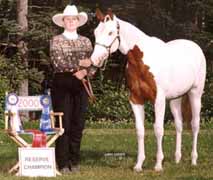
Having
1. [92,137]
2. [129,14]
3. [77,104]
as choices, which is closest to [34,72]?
[129,14]

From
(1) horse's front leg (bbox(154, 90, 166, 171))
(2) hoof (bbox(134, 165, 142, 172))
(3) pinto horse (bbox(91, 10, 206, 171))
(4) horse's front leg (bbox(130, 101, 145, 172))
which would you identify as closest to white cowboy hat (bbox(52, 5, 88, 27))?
(3) pinto horse (bbox(91, 10, 206, 171))

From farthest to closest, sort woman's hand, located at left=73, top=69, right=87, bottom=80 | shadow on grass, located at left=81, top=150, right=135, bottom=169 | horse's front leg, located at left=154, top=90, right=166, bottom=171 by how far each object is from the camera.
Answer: shadow on grass, located at left=81, top=150, right=135, bottom=169 → horse's front leg, located at left=154, top=90, right=166, bottom=171 → woman's hand, located at left=73, top=69, right=87, bottom=80

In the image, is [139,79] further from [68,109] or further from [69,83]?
[68,109]

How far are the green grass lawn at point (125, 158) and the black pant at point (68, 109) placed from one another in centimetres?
36

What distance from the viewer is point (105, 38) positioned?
30.2ft

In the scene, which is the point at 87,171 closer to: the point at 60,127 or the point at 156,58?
the point at 60,127

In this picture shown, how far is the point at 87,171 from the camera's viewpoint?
374 inches

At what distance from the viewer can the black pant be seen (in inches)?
370

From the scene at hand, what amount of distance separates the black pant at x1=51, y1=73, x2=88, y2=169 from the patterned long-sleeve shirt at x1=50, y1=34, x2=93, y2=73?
11 cm

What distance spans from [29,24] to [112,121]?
3.97m

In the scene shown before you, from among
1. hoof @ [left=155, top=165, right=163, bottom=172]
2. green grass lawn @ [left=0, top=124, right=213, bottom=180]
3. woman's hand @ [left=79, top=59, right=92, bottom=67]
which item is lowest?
green grass lawn @ [left=0, top=124, right=213, bottom=180]

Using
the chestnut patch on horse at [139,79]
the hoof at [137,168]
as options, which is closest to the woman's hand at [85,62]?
the chestnut patch on horse at [139,79]

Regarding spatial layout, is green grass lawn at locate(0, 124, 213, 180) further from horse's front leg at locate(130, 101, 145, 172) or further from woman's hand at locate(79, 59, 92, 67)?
woman's hand at locate(79, 59, 92, 67)

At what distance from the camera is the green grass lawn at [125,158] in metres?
8.99
